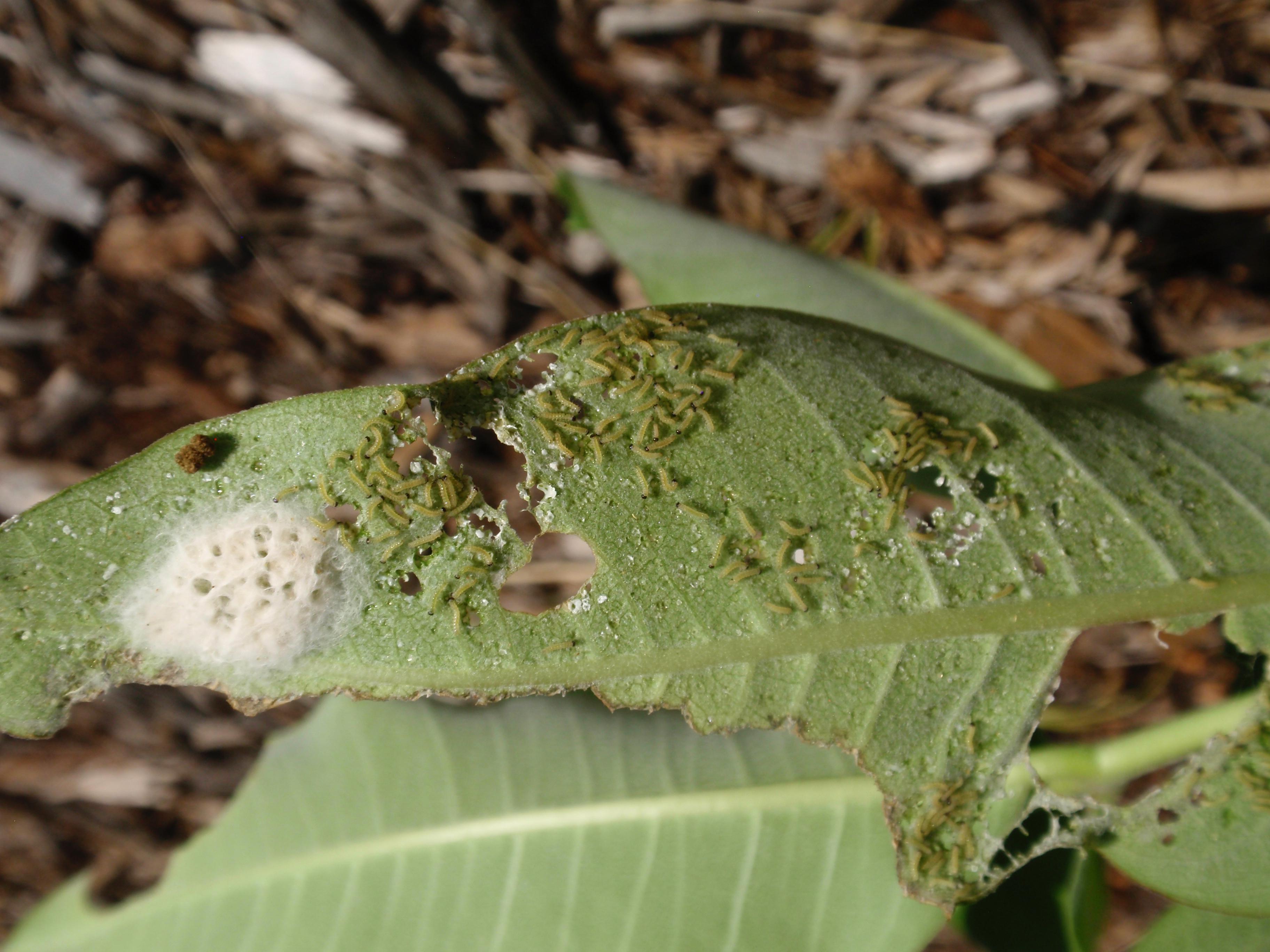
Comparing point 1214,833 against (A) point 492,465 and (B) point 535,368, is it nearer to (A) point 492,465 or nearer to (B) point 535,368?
(B) point 535,368

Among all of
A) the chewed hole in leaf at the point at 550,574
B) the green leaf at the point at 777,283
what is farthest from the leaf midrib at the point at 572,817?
the green leaf at the point at 777,283

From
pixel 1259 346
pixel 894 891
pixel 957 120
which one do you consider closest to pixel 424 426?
pixel 894 891

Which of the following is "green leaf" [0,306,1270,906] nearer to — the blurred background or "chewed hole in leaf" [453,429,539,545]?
the blurred background

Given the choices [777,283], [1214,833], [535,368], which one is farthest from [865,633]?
[535,368]

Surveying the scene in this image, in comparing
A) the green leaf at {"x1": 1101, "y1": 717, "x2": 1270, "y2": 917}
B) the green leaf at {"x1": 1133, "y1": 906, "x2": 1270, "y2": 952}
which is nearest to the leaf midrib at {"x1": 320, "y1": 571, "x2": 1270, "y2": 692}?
the green leaf at {"x1": 1101, "y1": 717, "x2": 1270, "y2": 917}

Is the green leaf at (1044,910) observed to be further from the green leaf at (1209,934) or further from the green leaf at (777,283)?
the green leaf at (777,283)
